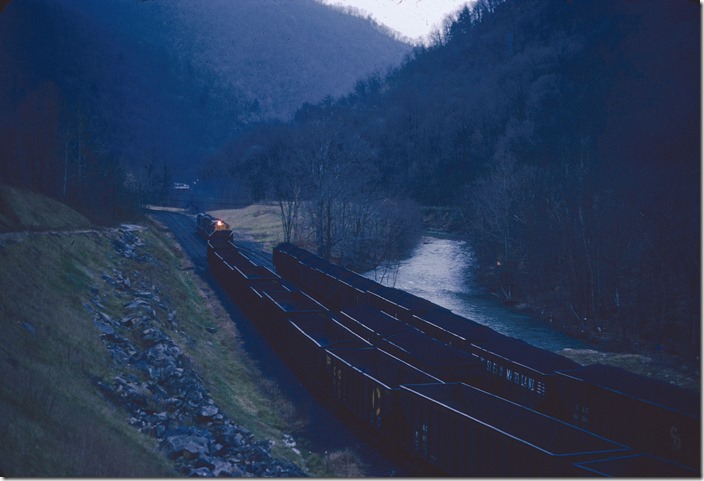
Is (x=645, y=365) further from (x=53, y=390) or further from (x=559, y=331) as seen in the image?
(x=53, y=390)

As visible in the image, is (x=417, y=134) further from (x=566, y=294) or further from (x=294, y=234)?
(x=566, y=294)

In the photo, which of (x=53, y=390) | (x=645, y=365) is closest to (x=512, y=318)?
(x=645, y=365)

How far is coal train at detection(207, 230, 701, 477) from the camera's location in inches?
458

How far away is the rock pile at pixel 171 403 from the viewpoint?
550 inches

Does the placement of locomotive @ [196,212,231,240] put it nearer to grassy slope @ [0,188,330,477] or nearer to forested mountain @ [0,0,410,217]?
forested mountain @ [0,0,410,217]

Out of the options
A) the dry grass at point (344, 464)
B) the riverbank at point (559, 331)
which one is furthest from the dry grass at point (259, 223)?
the dry grass at point (344, 464)

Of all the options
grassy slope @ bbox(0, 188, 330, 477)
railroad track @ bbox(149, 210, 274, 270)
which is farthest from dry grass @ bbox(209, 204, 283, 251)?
grassy slope @ bbox(0, 188, 330, 477)

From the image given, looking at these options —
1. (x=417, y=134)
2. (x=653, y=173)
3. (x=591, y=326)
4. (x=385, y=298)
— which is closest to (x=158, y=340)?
(x=385, y=298)

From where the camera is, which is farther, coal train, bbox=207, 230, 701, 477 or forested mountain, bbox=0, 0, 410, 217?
forested mountain, bbox=0, 0, 410, 217

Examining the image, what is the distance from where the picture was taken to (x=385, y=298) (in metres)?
28.5

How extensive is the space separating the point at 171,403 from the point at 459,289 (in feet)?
120

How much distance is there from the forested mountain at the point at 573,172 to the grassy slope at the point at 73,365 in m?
22.3

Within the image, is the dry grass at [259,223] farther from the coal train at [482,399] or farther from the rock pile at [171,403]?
the coal train at [482,399]

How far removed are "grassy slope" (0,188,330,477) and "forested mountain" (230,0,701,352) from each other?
22308 mm
